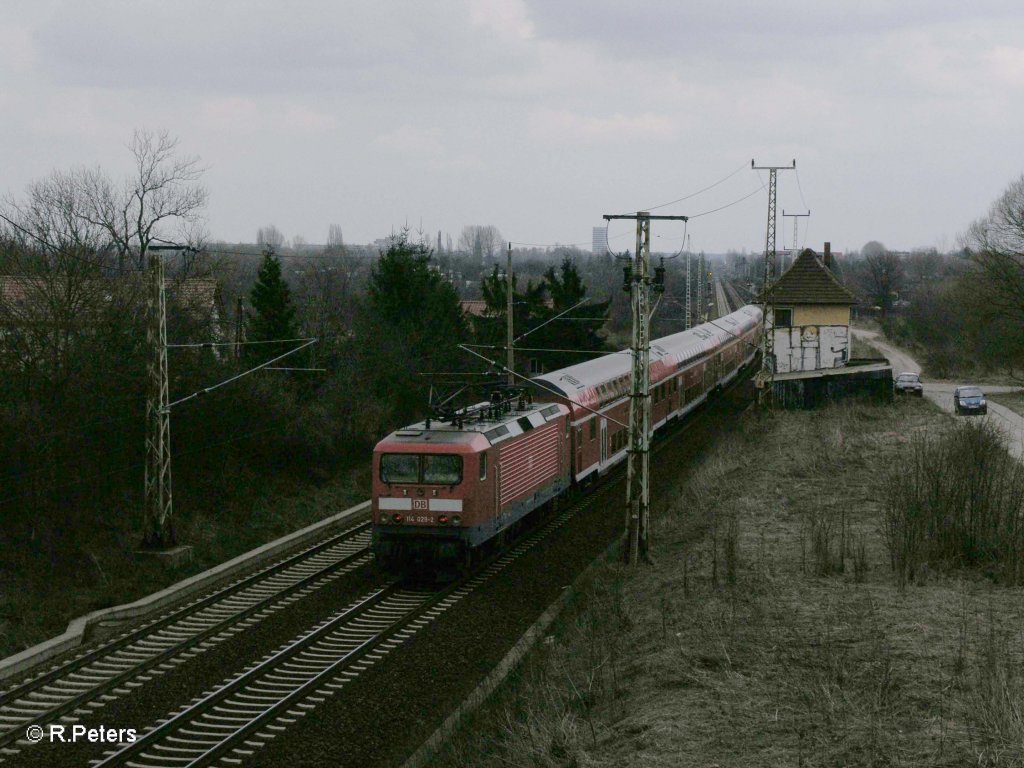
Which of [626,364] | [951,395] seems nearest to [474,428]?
[626,364]

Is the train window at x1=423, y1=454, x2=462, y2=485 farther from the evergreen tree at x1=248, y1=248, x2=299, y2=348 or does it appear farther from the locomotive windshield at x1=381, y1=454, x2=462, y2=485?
the evergreen tree at x1=248, y1=248, x2=299, y2=348

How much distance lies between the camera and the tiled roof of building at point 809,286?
56.2 m

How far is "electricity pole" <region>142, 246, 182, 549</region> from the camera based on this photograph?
2136cm

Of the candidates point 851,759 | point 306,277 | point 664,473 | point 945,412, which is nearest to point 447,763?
point 851,759

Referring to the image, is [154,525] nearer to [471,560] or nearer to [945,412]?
[471,560]

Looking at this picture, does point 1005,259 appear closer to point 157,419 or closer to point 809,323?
point 809,323

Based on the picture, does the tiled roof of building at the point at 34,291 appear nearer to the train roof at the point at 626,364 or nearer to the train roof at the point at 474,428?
the train roof at the point at 474,428

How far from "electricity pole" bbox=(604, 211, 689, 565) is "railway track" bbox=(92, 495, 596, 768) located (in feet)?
10.8

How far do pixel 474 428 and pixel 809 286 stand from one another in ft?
133

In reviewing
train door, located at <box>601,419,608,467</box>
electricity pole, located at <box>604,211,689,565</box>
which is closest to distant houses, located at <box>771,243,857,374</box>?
train door, located at <box>601,419,608,467</box>

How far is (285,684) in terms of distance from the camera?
14.5 m

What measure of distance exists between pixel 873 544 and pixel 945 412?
83.1 ft

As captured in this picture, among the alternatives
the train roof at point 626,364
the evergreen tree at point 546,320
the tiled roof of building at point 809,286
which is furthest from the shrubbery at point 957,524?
the tiled roof of building at point 809,286

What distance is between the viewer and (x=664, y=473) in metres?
31.9
